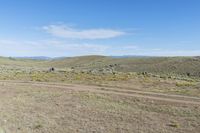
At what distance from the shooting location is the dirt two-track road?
1656 cm

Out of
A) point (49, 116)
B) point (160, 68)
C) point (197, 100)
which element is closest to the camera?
point (49, 116)

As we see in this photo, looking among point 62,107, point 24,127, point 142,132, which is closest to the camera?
point 142,132

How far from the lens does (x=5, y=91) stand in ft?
101

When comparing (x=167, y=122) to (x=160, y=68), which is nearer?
(x=167, y=122)

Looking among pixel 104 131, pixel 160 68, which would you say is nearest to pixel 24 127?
pixel 104 131

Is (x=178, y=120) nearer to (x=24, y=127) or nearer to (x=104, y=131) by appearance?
(x=104, y=131)

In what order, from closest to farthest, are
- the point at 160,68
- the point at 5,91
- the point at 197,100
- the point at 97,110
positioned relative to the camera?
1. the point at 97,110
2. the point at 197,100
3. the point at 5,91
4. the point at 160,68

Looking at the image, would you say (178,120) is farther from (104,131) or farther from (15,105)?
(15,105)

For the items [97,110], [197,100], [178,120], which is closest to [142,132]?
[178,120]

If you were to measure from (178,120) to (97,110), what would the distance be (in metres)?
5.74

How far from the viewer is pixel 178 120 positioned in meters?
17.6

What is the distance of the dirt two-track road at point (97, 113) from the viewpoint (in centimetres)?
1656

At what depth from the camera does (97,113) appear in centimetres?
1988

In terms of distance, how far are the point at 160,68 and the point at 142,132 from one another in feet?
237
